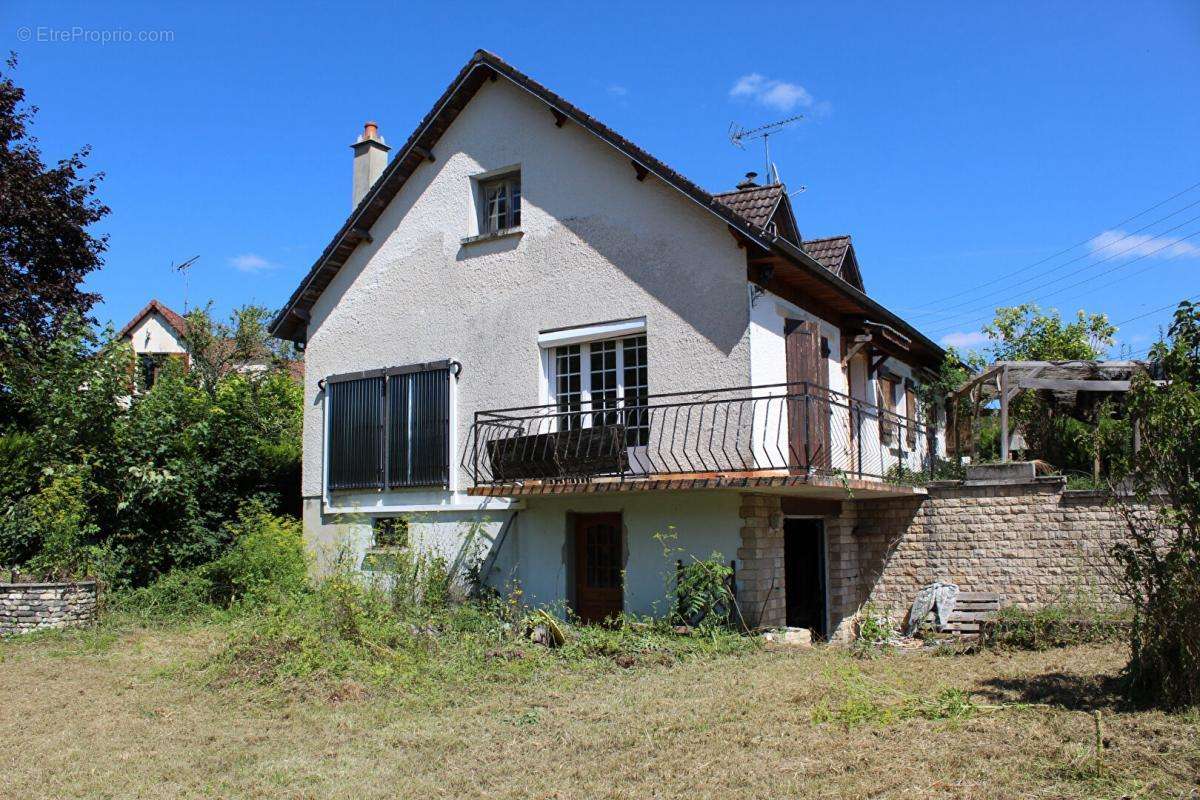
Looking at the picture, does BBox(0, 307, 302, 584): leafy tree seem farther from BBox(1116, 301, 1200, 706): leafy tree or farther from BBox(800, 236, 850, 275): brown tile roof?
BBox(1116, 301, 1200, 706): leafy tree

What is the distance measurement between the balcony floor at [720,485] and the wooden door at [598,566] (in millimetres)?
1187

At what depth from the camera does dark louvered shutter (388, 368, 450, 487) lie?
14.6 metres

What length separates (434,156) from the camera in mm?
15297

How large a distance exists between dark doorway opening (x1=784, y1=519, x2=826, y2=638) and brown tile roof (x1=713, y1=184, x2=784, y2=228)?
489 centimetres

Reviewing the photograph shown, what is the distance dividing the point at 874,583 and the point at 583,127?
8.46 m

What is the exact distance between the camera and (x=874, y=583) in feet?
49.4

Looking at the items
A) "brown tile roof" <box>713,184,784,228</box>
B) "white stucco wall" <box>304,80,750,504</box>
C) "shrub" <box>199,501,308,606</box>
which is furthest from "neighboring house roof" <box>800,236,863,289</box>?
"shrub" <box>199,501,308,606</box>

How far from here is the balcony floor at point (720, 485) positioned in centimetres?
1109

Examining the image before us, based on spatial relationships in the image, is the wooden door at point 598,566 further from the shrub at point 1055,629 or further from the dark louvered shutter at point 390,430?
the shrub at point 1055,629

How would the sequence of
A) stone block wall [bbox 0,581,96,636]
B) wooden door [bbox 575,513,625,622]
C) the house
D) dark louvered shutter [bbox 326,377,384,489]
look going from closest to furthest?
wooden door [bbox 575,513,625,622] → stone block wall [bbox 0,581,96,636] → dark louvered shutter [bbox 326,377,384,489] → the house

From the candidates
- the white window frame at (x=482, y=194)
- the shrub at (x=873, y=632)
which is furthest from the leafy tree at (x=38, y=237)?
the shrub at (x=873, y=632)

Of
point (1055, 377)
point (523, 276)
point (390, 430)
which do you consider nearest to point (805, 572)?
point (1055, 377)

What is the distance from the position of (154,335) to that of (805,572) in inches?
972

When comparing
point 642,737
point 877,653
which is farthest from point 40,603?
point 877,653
